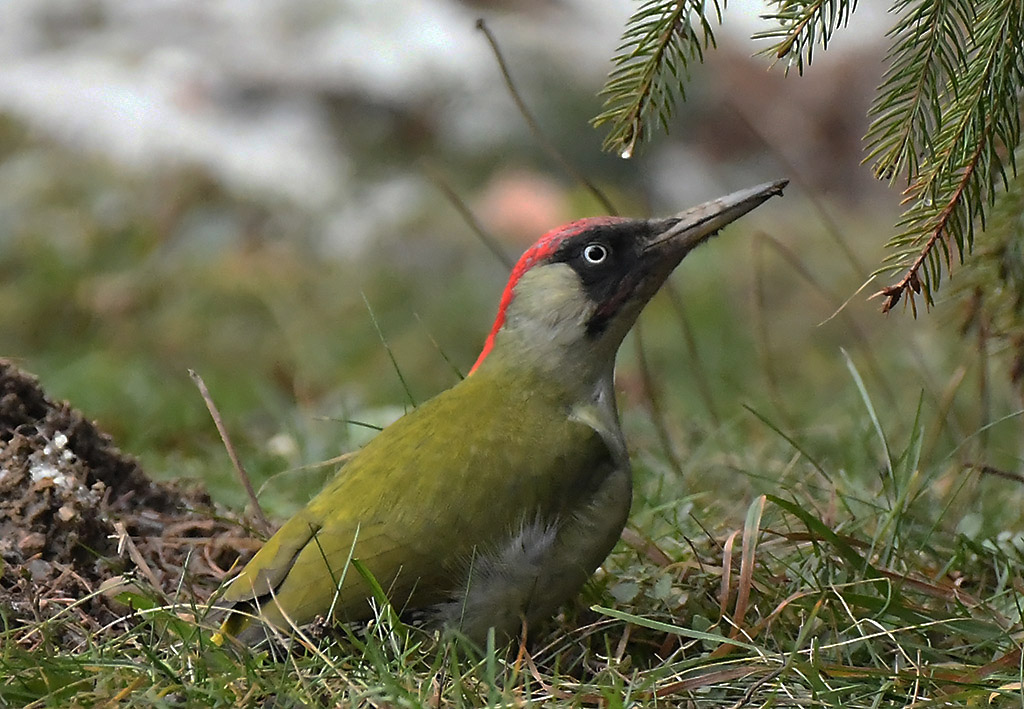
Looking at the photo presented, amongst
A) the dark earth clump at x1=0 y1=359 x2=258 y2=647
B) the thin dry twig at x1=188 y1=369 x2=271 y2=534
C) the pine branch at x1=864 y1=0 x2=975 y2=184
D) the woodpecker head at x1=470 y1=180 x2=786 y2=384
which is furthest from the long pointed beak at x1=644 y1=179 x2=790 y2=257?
the dark earth clump at x1=0 y1=359 x2=258 y2=647

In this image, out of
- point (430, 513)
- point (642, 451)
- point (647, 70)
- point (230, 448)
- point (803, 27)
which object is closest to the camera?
point (803, 27)

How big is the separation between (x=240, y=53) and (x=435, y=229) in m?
3.21

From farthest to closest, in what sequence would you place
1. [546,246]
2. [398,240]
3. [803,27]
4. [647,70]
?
[398,240]
[546,246]
[647,70]
[803,27]

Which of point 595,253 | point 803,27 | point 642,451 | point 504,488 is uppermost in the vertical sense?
point 803,27

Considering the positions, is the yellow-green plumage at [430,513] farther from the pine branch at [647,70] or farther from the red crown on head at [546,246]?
the pine branch at [647,70]

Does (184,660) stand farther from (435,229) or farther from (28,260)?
(435,229)

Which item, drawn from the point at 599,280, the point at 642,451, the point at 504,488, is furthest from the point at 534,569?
the point at 642,451

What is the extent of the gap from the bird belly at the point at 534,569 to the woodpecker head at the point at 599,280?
33cm

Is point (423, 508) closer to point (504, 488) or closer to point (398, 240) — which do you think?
point (504, 488)

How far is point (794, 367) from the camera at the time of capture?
235 inches

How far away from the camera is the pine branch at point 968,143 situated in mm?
1942

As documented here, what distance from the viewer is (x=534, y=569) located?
220 centimetres

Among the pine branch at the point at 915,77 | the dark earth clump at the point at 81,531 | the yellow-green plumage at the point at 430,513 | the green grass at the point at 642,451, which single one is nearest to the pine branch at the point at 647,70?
the pine branch at the point at 915,77

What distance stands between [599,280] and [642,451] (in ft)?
4.51
